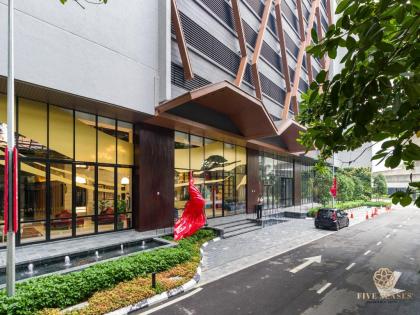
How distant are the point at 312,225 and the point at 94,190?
17802 mm

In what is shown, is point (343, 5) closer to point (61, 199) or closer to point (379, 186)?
point (61, 199)

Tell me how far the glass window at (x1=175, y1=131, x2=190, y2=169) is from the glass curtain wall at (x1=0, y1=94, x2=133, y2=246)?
138 inches

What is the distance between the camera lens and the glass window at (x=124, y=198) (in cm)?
1734

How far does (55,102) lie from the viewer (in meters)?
14.2

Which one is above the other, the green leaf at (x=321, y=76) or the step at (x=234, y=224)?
the green leaf at (x=321, y=76)

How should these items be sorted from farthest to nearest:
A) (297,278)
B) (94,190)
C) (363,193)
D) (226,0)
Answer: (363,193)
(226,0)
(94,190)
(297,278)

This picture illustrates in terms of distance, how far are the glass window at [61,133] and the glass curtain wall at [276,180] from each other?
20.0 meters

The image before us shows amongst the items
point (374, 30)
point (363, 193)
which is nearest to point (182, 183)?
point (374, 30)

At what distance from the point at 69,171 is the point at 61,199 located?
1410 mm

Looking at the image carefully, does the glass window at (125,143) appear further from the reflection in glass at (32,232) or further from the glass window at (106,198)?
the reflection in glass at (32,232)

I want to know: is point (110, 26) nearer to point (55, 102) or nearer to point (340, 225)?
point (55, 102)

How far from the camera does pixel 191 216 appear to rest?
14.7m

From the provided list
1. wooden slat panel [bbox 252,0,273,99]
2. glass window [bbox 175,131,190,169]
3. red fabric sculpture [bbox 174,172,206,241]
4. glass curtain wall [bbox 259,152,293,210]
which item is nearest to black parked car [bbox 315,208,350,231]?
glass curtain wall [bbox 259,152,293,210]

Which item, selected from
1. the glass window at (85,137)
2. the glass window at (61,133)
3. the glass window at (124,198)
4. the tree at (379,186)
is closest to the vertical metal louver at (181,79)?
the glass window at (85,137)
